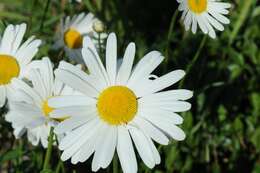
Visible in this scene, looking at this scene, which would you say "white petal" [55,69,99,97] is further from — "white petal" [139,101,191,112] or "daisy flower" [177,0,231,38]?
"daisy flower" [177,0,231,38]

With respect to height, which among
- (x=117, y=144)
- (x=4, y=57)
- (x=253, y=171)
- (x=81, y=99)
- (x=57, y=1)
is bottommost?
(x=253, y=171)

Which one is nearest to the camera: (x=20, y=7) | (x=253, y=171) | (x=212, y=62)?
(x=253, y=171)

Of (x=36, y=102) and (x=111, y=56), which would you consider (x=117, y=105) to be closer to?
(x=111, y=56)

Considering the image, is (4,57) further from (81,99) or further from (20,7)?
(20,7)

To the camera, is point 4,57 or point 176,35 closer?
point 4,57

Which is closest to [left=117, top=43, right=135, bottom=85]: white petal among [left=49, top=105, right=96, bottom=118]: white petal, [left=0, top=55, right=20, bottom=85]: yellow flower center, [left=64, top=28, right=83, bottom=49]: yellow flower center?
[left=49, top=105, right=96, bottom=118]: white petal

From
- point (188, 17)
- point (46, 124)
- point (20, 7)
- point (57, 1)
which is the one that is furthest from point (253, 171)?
point (20, 7)

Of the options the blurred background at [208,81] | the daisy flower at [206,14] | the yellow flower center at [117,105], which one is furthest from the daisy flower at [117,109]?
the blurred background at [208,81]
